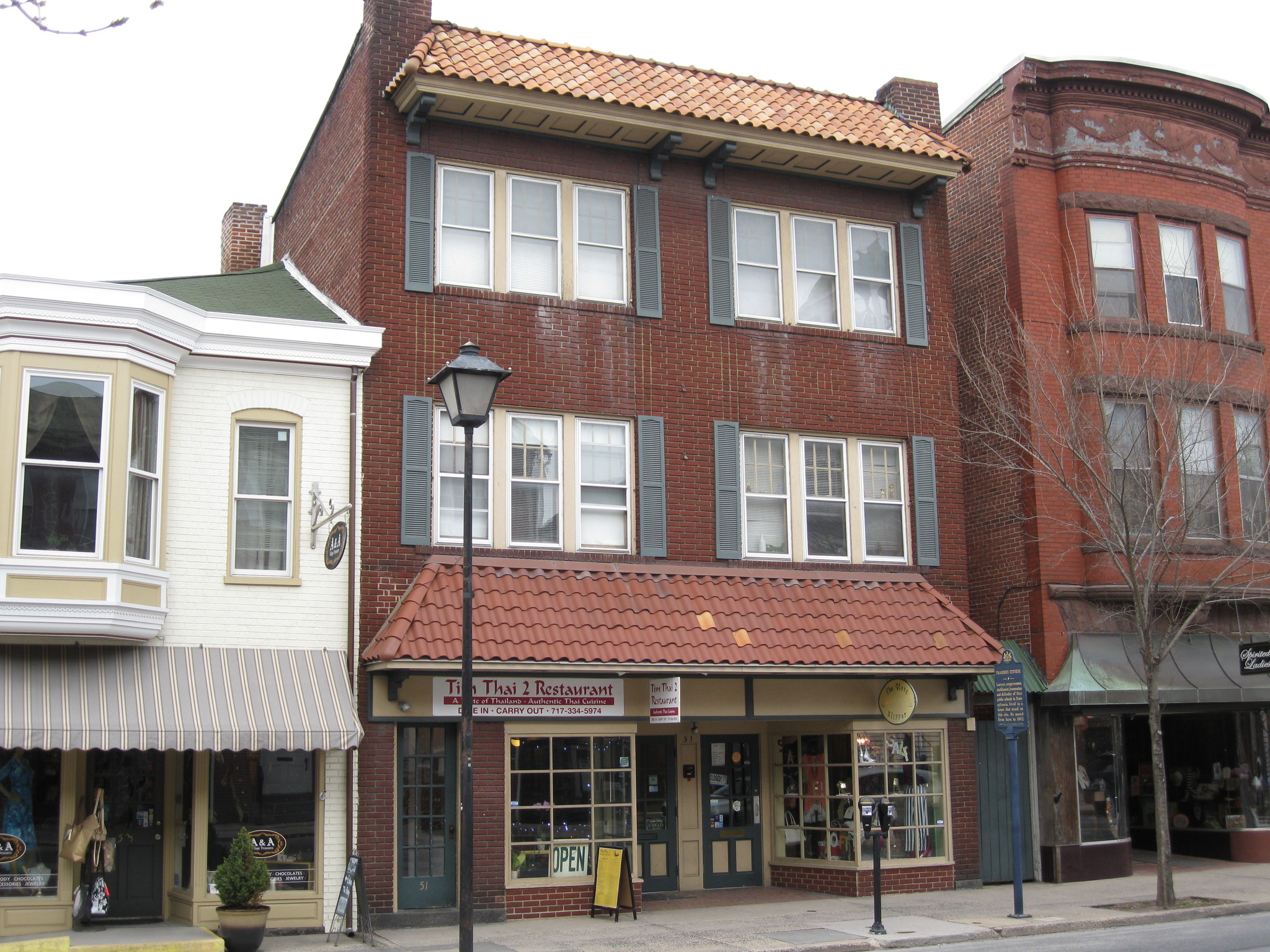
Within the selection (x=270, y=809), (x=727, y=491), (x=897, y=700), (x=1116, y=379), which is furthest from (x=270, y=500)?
(x=1116, y=379)

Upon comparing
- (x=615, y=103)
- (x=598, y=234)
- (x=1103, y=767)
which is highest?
(x=615, y=103)

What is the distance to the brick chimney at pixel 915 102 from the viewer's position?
20188mm

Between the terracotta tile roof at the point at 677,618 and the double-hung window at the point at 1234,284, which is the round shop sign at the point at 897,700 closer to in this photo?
the terracotta tile roof at the point at 677,618

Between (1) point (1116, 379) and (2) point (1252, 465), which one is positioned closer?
(1) point (1116, 379)

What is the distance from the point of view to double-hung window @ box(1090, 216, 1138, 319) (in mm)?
20047

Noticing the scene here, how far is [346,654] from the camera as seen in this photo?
1486cm

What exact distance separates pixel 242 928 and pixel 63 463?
508 cm

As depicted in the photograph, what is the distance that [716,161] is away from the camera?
17.7 meters

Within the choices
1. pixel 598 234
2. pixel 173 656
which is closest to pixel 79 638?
pixel 173 656

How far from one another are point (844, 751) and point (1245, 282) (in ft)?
36.5

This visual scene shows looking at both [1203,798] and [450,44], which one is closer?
[450,44]

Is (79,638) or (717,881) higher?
(79,638)

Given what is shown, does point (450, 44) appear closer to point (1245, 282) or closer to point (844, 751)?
point (844, 751)

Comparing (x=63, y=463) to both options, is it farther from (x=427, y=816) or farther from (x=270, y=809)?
(x=427, y=816)
